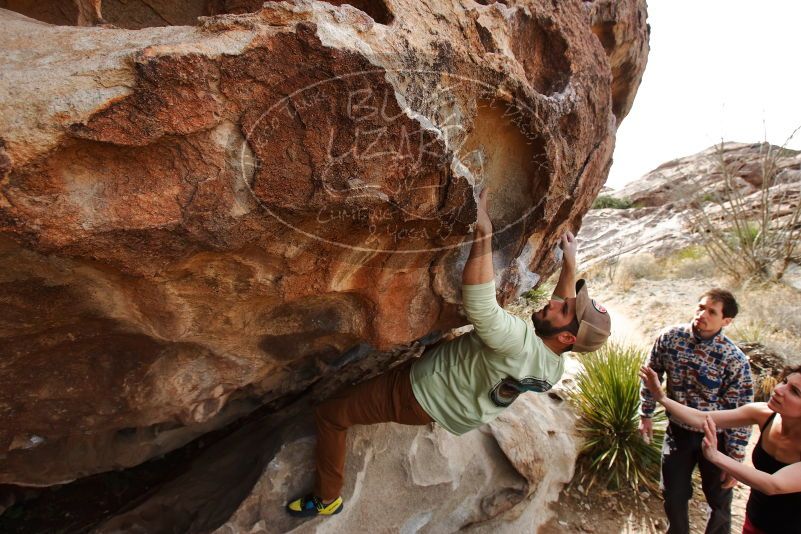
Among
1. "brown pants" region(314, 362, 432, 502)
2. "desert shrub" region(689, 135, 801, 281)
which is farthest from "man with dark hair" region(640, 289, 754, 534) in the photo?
"desert shrub" region(689, 135, 801, 281)

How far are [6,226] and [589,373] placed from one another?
432 cm

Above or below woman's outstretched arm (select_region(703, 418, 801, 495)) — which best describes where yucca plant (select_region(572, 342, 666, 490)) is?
below

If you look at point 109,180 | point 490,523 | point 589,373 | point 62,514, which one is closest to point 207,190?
point 109,180

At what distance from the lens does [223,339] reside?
80.6 inches

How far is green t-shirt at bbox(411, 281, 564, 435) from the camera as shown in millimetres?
1866

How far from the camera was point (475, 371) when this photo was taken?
2.09 meters

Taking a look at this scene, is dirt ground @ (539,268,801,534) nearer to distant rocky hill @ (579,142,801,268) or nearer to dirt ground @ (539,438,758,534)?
dirt ground @ (539,438,758,534)

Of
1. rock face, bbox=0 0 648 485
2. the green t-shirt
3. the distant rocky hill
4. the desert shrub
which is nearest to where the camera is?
rock face, bbox=0 0 648 485

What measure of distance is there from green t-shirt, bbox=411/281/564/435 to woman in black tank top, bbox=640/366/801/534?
858 millimetres

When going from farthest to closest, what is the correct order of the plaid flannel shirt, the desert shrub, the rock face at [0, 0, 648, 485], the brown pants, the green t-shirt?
the desert shrub, the plaid flannel shirt, the brown pants, the green t-shirt, the rock face at [0, 0, 648, 485]

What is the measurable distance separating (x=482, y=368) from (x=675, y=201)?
12.5 meters

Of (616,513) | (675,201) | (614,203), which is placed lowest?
(616,513)

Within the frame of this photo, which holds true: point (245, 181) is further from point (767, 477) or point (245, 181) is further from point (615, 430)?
point (615, 430)

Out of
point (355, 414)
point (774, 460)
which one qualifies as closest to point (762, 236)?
point (774, 460)
